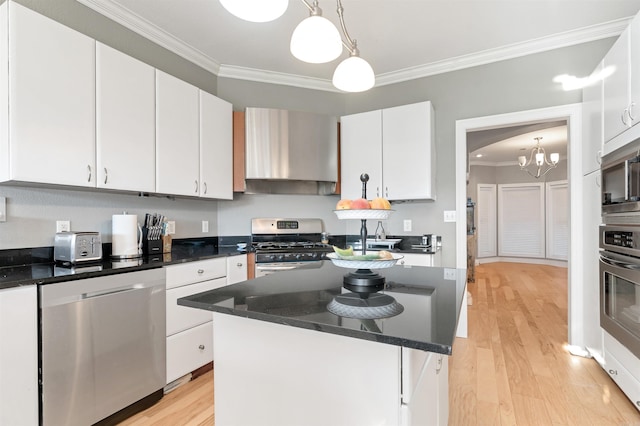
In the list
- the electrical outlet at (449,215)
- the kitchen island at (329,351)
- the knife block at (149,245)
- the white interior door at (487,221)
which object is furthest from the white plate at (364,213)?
the white interior door at (487,221)

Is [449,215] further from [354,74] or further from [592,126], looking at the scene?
[354,74]

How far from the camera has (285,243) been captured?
3.30 m

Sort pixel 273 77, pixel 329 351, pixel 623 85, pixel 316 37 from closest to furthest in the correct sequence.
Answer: pixel 329 351
pixel 316 37
pixel 623 85
pixel 273 77

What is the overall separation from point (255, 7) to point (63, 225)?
1.92 meters

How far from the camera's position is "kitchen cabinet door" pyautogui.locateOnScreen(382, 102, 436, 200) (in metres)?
3.00

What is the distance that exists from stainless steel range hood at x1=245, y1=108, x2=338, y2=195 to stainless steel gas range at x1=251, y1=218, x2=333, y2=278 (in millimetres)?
388

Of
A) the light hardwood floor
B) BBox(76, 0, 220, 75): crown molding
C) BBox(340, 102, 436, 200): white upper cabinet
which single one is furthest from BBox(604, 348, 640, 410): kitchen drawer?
BBox(76, 0, 220, 75): crown molding

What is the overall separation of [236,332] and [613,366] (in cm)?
241

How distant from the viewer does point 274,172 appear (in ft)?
10.2

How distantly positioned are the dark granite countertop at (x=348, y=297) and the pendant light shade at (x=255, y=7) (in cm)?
88

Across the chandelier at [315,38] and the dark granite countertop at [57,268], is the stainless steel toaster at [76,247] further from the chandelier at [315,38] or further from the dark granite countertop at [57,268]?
the chandelier at [315,38]

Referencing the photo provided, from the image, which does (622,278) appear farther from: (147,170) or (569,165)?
(147,170)

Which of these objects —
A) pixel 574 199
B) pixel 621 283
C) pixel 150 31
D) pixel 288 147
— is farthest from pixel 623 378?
pixel 150 31

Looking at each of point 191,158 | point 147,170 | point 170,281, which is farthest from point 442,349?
point 191,158
